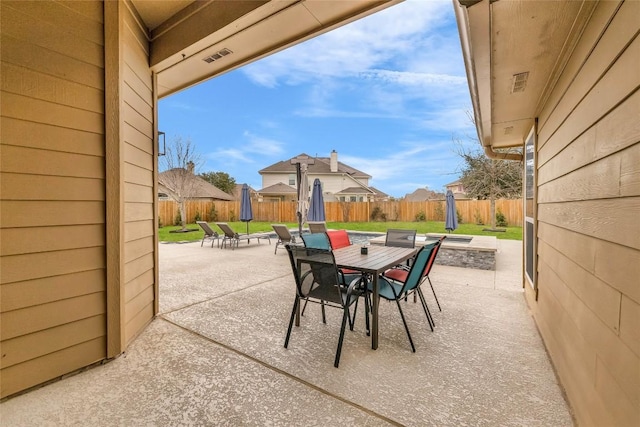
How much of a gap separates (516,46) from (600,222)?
1207mm

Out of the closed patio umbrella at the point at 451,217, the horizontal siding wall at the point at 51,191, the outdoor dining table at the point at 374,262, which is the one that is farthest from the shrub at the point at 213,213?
the horizontal siding wall at the point at 51,191

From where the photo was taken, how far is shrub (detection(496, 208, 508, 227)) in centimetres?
1420

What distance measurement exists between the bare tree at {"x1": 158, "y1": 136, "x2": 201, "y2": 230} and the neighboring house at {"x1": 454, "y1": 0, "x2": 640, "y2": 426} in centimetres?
1475

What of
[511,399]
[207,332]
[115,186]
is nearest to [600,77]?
[511,399]

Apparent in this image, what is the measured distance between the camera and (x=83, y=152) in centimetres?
212

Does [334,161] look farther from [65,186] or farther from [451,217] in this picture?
[65,186]

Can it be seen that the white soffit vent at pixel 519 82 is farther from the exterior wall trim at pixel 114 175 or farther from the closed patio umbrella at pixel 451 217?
the closed patio umbrella at pixel 451 217

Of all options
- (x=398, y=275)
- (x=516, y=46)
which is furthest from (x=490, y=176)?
(x=516, y=46)

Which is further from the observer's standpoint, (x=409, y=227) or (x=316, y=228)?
(x=409, y=227)

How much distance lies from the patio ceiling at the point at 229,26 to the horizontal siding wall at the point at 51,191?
2.15 ft

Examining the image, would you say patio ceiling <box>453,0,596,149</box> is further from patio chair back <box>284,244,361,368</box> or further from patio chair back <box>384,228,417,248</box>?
patio chair back <box>384,228,417,248</box>

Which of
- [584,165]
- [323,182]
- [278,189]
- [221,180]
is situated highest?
[221,180]

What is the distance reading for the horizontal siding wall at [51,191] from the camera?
5.97 feet

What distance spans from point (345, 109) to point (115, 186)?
113 ft
